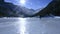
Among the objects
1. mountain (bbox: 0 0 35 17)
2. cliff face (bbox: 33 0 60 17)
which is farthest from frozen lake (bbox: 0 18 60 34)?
mountain (bbox: 0 0 35 17)

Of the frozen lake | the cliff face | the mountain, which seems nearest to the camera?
the frozen lake

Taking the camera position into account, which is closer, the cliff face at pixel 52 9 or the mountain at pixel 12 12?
the cliff face at pixel 52 9

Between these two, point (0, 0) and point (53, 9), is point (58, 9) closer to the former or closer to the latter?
point (53, 9)

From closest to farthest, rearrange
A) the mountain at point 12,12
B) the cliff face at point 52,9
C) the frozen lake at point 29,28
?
the frozen lake at point 29,28
the cliff face at point 52,9
the mountain at point 12,12

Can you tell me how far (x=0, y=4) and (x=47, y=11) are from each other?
50.4 m

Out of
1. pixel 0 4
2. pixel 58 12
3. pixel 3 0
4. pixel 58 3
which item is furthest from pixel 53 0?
pixel 3 0

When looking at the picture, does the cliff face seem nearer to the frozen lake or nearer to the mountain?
the mountain

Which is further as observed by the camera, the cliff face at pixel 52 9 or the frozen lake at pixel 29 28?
the cliff face at pixel 52 9

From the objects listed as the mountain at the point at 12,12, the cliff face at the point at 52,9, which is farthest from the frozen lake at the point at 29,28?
the mountain at the point at 12,12

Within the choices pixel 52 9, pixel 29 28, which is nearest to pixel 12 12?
pixel 52 9

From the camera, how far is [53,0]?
76.1m

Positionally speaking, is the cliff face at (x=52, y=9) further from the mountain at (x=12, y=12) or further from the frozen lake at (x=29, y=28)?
the frozen lake at (x=29, y=28)

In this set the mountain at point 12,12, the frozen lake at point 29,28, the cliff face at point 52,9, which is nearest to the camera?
the frozen lake at point 29,28

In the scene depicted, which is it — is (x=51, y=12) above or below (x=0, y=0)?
below
